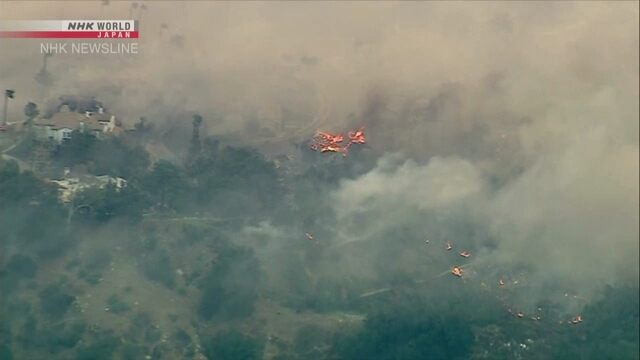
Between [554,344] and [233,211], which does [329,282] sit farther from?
[554,344]

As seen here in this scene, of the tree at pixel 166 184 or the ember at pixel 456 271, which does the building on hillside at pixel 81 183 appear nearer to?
the tree at pixel 166 184

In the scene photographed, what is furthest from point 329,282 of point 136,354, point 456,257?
point 136,354

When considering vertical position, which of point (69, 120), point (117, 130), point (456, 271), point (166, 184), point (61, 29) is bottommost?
point (456, 271)

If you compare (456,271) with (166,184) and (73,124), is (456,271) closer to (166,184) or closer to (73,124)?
(166,184)

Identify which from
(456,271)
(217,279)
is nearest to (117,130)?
(217,279)

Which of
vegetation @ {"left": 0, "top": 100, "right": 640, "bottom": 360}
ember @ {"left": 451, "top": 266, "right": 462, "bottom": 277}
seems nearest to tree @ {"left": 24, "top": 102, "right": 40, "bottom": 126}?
vegetation @ {"left": 0, "top": 100, "right": 640, "bottom": 360}

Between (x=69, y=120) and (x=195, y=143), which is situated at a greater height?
(x=69, y=120)
